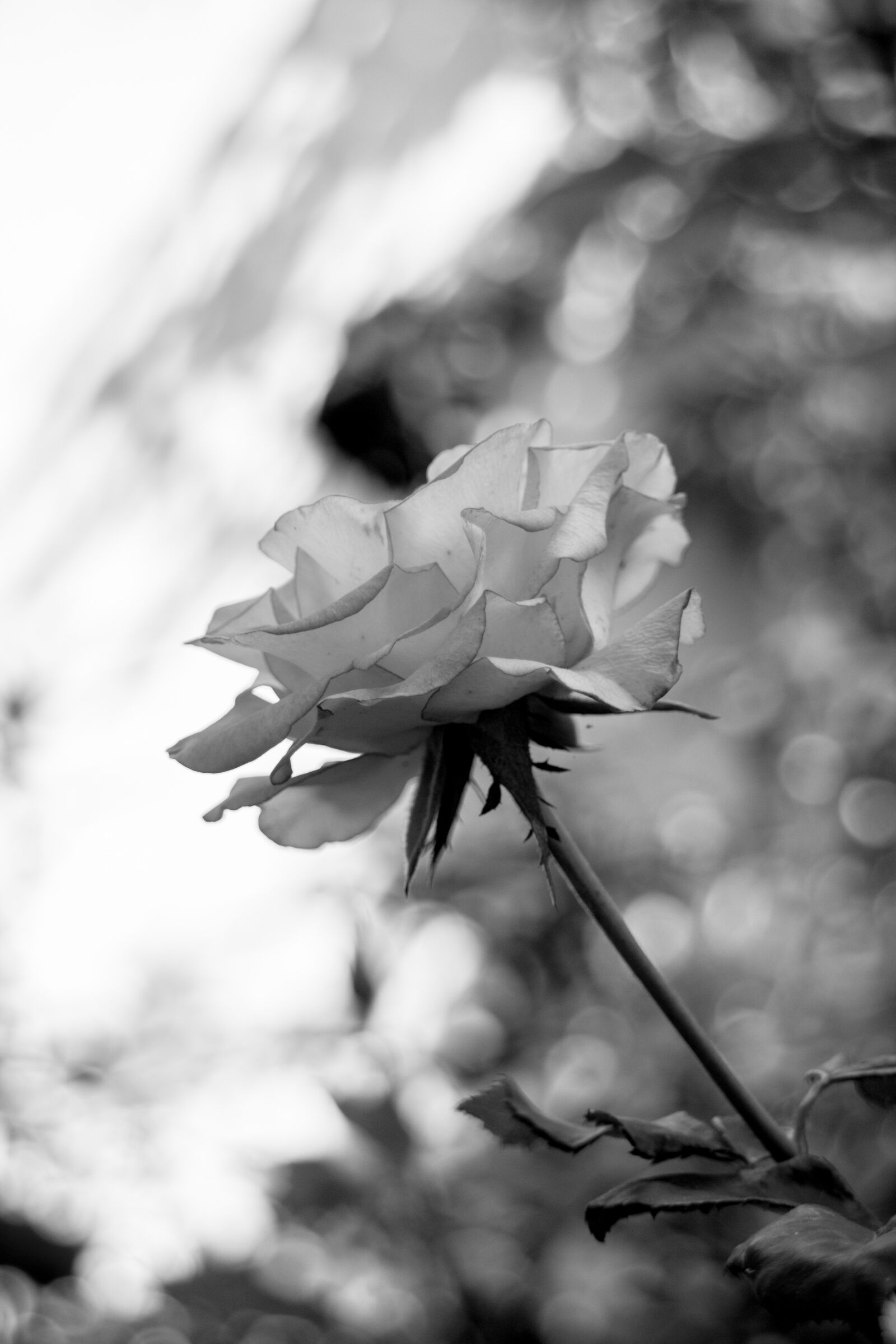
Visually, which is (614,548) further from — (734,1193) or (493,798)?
(734,1193)

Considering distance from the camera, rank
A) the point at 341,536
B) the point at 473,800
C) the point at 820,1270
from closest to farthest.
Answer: the point at 820,1270 < the point at 341,536 < the point at 473,800

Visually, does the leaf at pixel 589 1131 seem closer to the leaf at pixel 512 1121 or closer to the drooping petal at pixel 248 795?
the leaf at pixel 512 1121

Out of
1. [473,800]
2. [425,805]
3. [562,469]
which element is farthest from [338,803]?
[473,800]

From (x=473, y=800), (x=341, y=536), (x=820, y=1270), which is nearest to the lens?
(x=820, y=1270)

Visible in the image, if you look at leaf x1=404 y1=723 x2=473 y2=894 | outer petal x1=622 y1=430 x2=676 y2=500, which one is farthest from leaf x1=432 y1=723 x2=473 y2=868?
outer petal x1=622 y1=430 x2=676 y2=500

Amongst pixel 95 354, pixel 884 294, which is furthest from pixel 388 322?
pixel 884 294

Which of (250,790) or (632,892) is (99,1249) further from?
(250,790)

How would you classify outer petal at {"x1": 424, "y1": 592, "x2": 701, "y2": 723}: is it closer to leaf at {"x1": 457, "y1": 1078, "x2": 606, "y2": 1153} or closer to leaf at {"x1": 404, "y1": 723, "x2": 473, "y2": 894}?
leaf at {"x1": 404, "y1": 723, "x2": 473, "y2": 894}

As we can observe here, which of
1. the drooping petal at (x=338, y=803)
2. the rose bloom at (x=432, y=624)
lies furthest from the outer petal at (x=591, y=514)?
the drooping petal at (x=338, y=803)
